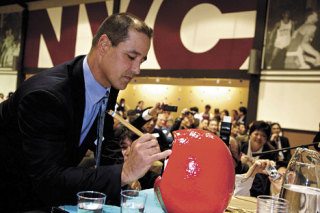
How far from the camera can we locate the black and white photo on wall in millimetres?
8227

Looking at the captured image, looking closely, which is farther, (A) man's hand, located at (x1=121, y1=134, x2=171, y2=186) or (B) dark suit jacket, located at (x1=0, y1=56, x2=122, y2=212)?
(B) dark suit jacket, located at (x1=0, y1=56, x2=122, y2=212)

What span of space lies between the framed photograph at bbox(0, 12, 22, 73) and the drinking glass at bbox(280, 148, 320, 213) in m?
14.5

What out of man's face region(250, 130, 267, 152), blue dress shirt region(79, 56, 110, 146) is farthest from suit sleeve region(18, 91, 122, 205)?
man's face region(250, 130, 267, 152)

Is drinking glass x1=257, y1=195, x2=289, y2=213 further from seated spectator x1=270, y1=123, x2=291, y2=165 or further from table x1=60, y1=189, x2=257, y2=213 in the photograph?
seated spectator x1=270, y1=123, x2=291, y2=165

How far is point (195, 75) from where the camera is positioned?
10.1 meters

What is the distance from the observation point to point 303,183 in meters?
1.34

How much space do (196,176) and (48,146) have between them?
0.54m

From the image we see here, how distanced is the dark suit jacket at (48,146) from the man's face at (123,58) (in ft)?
0.38

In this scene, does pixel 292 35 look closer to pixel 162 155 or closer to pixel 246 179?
pixel 246 179

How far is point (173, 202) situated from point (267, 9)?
28.2 feet

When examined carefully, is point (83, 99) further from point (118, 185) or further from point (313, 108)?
point (313, 108)

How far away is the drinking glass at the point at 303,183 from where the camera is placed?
120 cm

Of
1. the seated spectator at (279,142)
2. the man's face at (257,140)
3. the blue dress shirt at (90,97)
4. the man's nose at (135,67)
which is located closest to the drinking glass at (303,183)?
the man's nose at (135,67)

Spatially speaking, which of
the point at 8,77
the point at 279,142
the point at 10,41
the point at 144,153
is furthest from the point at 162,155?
the point at 10,41
